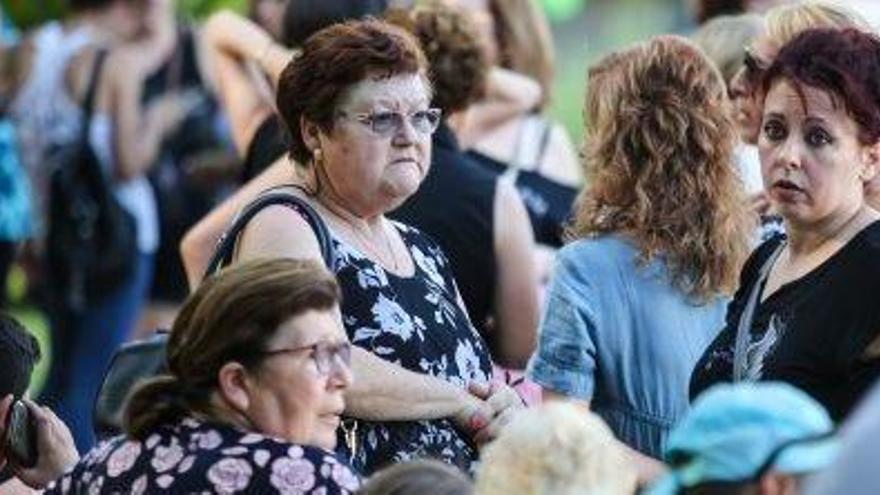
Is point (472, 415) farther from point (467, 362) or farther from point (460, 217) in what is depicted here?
point (460, 217)

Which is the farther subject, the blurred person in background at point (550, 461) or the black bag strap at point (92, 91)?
the black bag strap at point (92, 91)

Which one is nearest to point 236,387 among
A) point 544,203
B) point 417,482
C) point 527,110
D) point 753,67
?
point 417,482

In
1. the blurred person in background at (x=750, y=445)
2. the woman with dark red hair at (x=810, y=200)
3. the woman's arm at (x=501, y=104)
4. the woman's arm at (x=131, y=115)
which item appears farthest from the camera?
the woman's arm at (x=131, y=115)

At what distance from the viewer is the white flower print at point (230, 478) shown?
213 inches

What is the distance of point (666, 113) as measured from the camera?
6562mm

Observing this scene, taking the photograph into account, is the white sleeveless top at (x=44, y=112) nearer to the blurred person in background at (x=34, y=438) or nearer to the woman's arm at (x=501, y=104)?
the woman's arm at (x=501, y=104)

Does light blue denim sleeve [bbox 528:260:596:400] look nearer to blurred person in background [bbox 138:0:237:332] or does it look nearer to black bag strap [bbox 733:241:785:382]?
black bag strap [bbox 733:241:785:382]

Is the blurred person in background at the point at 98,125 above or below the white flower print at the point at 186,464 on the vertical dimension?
below

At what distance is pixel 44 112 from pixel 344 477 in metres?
6.70

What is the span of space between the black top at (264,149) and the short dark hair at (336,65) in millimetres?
1541

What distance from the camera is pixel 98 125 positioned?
38.8ft

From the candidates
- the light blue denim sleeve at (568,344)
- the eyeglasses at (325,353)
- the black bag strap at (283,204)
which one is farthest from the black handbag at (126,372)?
the eyeglasses at (325,353)

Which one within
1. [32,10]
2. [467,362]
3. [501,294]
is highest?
[467,362]

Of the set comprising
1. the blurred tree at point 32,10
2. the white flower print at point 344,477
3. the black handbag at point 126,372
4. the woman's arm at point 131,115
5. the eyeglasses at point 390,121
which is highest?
the eyeglasses at point 390,121
